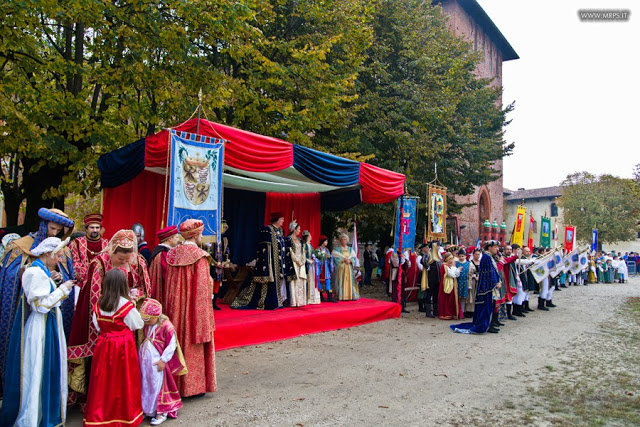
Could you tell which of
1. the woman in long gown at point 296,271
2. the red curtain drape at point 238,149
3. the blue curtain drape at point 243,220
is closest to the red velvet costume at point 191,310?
the red curtain drape at point 238,149

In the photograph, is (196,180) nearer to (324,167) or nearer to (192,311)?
(192,311)

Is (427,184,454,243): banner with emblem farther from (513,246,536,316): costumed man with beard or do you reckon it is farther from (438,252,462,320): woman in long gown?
(513,246,536,316): costumed man with beard

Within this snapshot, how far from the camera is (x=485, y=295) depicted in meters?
8.45

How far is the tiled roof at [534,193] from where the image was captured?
55.2 meters

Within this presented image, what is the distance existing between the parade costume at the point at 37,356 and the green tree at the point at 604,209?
42.2m

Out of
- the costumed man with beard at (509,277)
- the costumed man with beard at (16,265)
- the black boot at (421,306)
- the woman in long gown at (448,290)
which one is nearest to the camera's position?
the costumed man with beard at (16,265)

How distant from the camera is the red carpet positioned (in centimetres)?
698

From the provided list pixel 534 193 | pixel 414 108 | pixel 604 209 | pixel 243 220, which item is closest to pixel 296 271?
pixel 243 220

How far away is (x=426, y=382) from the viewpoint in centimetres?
537

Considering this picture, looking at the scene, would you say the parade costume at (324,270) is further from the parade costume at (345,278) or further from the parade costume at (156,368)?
the parade costume at (156,368)

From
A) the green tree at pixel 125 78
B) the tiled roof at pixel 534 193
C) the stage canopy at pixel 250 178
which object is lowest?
the stage canopy at pixel 250 178

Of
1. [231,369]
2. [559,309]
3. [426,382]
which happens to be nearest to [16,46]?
[231,369]

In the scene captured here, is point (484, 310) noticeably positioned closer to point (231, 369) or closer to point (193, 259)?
point (231, 369)

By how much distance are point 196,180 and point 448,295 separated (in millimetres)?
6413
